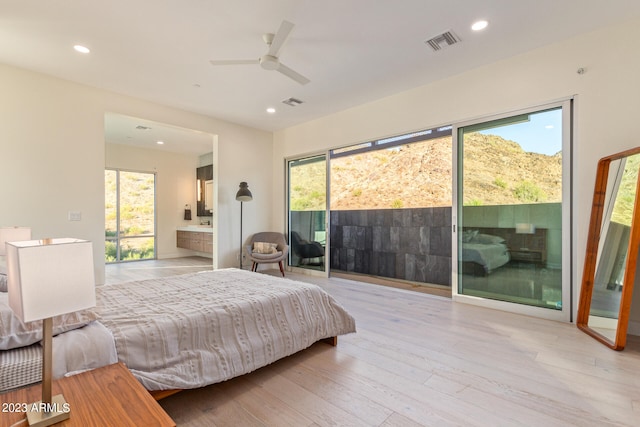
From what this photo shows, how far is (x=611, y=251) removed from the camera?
2734 mm

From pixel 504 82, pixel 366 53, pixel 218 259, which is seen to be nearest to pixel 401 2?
pixel 366 53

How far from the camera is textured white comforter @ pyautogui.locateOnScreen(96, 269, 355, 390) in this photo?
5.19ft

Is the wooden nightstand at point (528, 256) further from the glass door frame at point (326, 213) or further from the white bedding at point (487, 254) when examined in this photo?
the glass door frame at point (326, 213)

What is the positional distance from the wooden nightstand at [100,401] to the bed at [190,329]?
0.22 metres

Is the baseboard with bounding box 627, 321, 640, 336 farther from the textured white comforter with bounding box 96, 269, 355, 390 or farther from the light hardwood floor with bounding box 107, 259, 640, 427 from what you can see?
the textured white comforter with bounding box 96, 269, 355, 390

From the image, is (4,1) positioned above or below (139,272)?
above

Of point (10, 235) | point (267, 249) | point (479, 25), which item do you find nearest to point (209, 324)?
point (10, 235)

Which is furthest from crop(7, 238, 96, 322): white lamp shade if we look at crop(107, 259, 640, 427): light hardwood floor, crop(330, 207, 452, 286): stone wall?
crop(330, 207, 452, 286): stone wall

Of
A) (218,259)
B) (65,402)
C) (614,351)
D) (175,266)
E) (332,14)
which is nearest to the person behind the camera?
(65,402)

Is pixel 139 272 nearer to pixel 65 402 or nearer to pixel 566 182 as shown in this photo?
pixel 65 402

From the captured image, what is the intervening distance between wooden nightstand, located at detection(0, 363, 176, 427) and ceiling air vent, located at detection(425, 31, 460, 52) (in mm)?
3546

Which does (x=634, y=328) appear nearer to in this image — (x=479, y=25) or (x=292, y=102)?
(x=479, y=25)

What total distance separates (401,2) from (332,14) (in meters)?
0.59

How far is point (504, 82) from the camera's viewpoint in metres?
3.45
